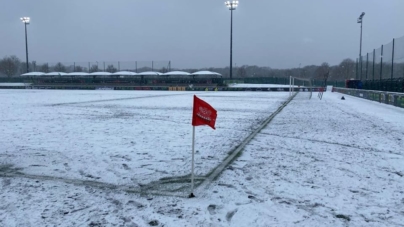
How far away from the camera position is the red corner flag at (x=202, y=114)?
573cm

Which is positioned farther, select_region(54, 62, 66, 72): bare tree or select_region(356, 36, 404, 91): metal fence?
select_region(54, 62, 66, 72): bare tree

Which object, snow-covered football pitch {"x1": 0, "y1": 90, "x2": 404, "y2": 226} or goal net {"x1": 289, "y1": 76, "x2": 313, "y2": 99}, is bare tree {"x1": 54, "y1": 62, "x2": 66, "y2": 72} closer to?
goal net {"x1": 289, "y1": 76, "x2": 313, "y2": 99}

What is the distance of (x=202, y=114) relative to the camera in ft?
19.3

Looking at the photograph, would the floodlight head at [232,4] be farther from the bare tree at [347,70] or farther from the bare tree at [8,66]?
the bare tree at [8,66]

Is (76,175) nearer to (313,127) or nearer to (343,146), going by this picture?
(343,146)

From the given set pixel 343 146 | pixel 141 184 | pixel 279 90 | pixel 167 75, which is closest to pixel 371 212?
pixel 141 184

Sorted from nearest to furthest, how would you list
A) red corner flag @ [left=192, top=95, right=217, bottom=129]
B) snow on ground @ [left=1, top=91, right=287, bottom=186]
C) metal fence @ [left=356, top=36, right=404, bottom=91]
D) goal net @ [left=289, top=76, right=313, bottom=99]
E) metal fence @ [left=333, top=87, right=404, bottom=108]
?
red corner flag @ [left=192, top=95, right=217, bottom=129], snow on ground @ [left=1, top=91, right=287, bottom=186], metal fence @ [left=333, top=87, right=404, bottom=108], metal fence @ [left=356, top=36, right=404, bottom=91], goal net @ [left=289, top=76, right=313, bottom=99]

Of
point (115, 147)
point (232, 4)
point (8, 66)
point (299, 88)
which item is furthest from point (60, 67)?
point (115, 147)

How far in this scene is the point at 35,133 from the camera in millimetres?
12250

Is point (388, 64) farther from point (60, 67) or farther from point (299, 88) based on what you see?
point (60, 67)

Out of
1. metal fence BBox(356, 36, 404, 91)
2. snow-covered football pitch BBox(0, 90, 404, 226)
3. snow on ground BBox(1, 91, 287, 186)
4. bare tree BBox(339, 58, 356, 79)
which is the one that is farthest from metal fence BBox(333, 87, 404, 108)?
bare tree BBox(339, 58, 356, 79)

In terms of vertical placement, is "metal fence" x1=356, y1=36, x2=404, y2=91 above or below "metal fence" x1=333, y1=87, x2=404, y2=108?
above

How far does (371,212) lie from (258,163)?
10.2 ft

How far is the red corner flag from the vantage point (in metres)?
5.73
